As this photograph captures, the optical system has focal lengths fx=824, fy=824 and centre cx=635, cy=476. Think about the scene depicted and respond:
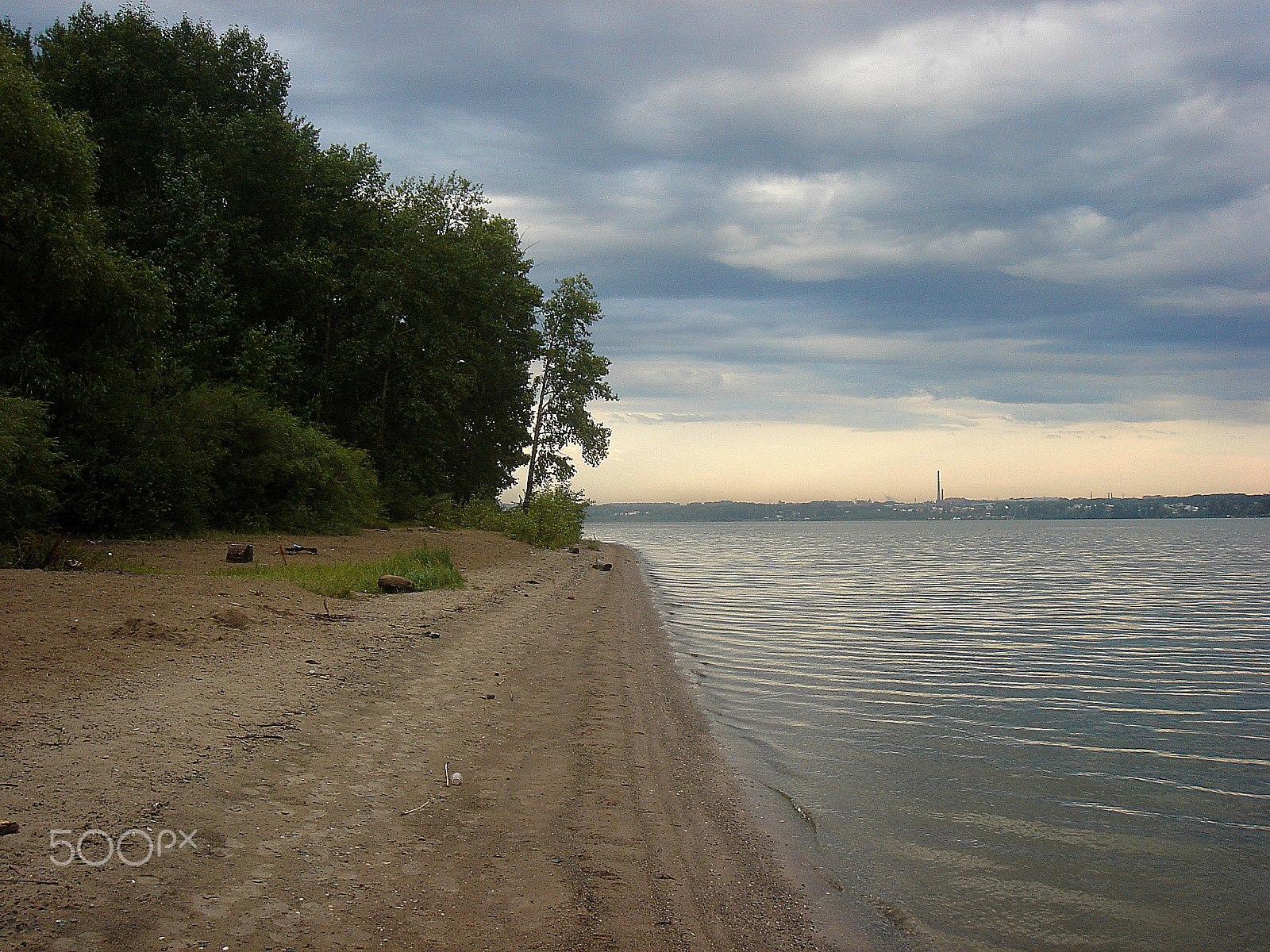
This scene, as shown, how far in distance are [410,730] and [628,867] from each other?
113 inches

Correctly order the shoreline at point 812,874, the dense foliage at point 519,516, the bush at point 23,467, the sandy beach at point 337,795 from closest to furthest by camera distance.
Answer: the sandy beach at point 337,795, the shoreline at point 812,874, the bush at point 23,467, the dense foliage at point 519,516

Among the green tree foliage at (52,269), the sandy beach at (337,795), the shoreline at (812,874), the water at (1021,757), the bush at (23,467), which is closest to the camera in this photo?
the sandy beach at (337,795)

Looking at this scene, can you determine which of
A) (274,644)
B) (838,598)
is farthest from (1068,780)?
(838,598)

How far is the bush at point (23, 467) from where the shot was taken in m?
12.7

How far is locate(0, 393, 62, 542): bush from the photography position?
41.8 feet

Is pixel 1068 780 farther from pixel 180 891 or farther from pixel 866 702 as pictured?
pixel 180 891

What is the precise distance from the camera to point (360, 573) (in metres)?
16.3

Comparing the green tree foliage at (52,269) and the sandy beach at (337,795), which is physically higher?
the green tree foliage at (52,269)

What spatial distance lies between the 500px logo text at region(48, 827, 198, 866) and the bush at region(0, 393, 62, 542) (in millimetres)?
10538

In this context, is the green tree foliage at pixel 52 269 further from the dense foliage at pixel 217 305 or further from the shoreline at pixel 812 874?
the shoreline at pixel 812 874

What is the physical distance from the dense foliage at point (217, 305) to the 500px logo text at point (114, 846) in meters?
10.6

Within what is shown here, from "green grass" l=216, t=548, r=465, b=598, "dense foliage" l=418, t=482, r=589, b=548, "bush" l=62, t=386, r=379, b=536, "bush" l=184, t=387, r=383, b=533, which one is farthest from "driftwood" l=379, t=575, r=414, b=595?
"dense foliage" l=418, t=482, r=589, b=548

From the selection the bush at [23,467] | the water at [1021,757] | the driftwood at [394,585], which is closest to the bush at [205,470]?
the bush at [23,467]

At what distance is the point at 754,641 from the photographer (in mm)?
15977
